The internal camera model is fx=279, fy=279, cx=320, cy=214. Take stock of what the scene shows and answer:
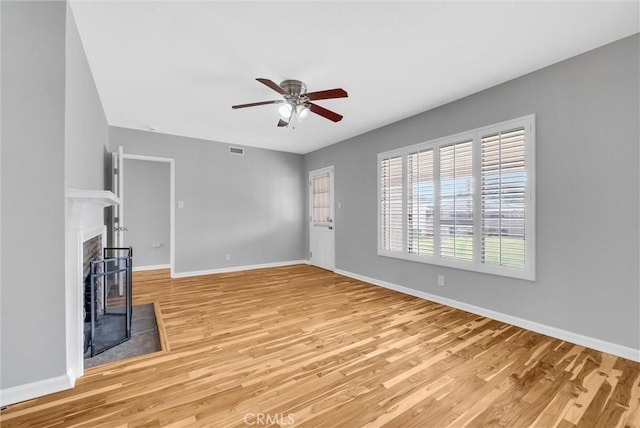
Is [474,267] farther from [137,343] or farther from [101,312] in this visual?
[101,312]

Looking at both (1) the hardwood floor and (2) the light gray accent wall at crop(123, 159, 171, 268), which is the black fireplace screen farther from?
(2) the light gray accent wall at crop(123, 159, 171, 268)

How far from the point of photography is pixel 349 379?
6.37 feet

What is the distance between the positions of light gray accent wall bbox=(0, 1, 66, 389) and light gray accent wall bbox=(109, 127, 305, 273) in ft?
10.6

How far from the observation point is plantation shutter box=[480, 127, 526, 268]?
2.84 metres

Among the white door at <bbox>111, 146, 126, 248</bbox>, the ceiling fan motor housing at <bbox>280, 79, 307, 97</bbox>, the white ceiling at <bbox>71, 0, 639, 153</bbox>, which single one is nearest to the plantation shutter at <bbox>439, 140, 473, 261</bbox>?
the white ceiling at <bbox>71, 0, 639, 153</bbox>

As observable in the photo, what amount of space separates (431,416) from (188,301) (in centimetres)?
317

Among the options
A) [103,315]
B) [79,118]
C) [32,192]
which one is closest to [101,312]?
[103,315]

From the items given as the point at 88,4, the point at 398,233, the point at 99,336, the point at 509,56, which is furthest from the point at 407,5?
the point at 99,336

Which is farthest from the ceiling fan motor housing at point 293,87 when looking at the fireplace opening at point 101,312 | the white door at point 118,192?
the white door at point 118,192

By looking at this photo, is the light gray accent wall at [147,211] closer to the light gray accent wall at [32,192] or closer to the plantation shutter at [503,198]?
the light gray accent wall at [32,192]

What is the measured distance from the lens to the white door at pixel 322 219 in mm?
5688

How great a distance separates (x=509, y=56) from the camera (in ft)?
8.18

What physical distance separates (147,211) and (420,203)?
5.39 m

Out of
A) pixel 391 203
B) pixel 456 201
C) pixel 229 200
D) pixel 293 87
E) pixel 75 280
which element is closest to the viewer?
pixel 75 280
